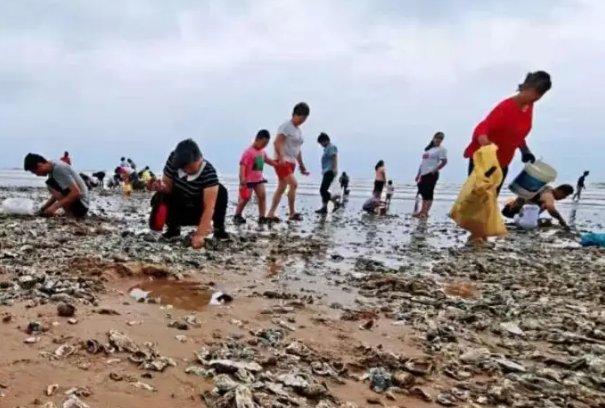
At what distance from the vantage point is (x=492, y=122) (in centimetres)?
764

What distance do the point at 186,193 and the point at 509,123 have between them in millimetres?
4504

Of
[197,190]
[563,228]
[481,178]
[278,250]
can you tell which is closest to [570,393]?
[278,250]

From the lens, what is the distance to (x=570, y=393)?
98.5 inches

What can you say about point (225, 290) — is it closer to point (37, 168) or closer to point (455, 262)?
point (455, 262)

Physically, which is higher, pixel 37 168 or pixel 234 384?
pixel 37 168

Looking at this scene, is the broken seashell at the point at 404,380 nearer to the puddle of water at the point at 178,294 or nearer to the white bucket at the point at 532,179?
the puddle of water at the point at 178,294

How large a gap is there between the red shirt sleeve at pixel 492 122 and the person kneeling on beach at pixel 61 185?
5.97 meters

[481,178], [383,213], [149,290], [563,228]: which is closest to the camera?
[149,290]

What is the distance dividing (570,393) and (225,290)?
8.04ft

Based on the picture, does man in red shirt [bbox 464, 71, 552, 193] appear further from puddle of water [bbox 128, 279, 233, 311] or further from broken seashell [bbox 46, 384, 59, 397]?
broken seashell [bbox 46, 384, 59, 397]

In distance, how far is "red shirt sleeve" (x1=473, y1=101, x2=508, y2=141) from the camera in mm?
7590

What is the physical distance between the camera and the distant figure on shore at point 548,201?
10.8 metres

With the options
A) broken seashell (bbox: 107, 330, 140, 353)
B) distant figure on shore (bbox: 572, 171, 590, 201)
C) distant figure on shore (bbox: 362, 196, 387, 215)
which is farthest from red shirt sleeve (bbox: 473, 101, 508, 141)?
distant figure on shore (bbox: 572, 171, 590, 201)

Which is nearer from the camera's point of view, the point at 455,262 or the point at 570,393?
the point at 570,393
